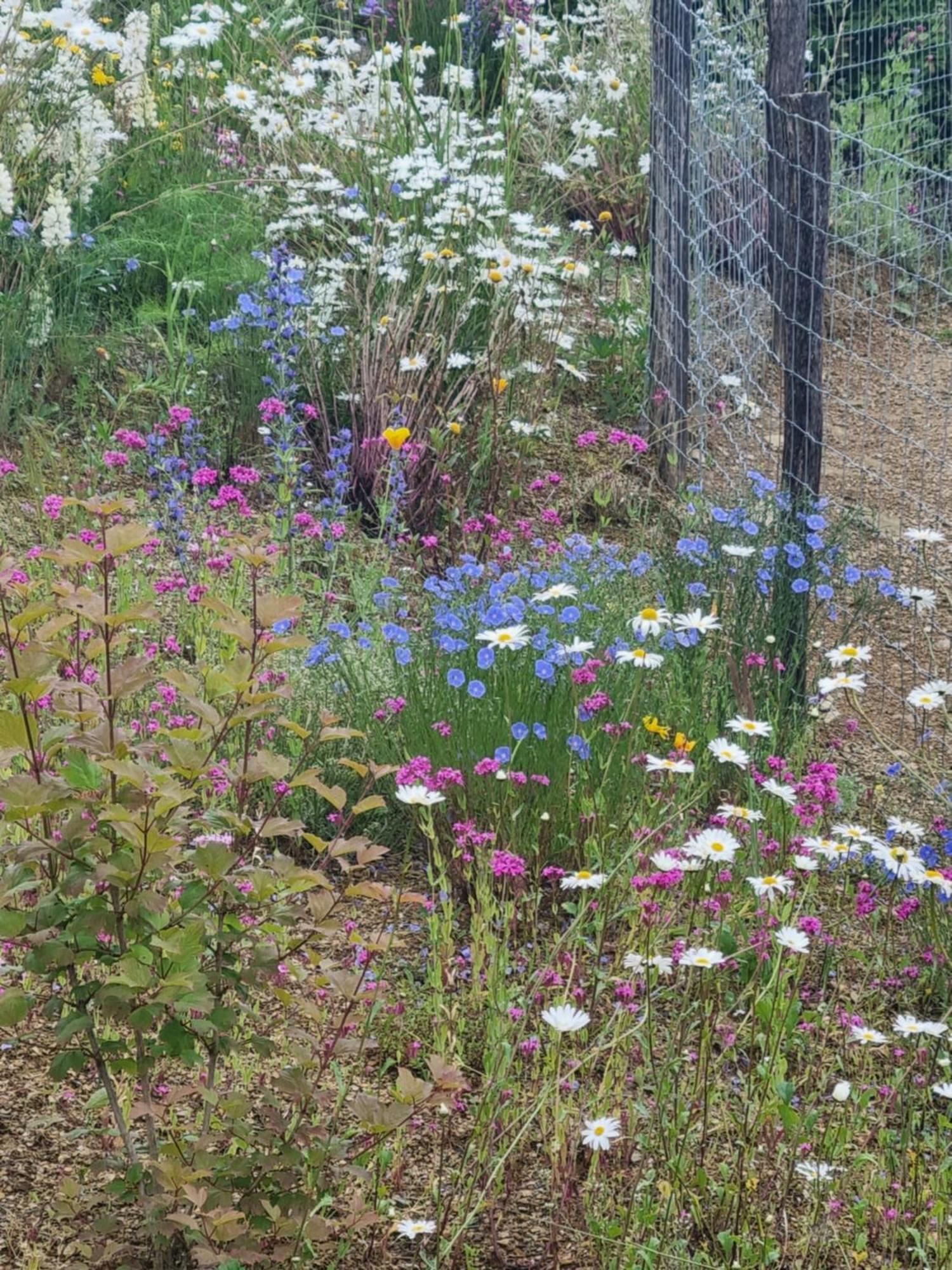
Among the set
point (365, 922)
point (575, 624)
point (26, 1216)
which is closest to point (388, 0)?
point (575, 624)

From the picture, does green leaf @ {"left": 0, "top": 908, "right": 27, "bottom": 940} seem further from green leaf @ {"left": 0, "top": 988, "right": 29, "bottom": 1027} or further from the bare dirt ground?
the bare dirt ground

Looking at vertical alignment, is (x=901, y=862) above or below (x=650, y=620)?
below

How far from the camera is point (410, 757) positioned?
321cm

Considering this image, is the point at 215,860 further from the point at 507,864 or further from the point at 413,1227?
the point at 507,864

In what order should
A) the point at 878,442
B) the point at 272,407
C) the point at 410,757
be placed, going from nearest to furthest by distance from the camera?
the point at 410,757
the point at 272,407
the point at 878,442

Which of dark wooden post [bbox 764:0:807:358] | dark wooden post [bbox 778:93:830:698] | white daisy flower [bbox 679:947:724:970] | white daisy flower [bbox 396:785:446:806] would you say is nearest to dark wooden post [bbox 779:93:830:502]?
dark wooden post [bbox 778:93:830:698]

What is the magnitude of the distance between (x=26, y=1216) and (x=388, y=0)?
29.1 feet

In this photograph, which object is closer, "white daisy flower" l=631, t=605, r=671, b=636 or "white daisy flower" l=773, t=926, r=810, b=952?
"white daisy flower" l=773, t=926, r=810, b=952

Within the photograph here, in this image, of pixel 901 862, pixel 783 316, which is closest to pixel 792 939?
pixel 901 862

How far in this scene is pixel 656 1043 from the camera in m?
2.58

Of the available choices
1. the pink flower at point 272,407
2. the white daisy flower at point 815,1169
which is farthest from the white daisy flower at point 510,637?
the pink flower at point 272,407

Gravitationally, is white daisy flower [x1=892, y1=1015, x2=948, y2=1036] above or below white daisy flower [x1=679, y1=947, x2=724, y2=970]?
below

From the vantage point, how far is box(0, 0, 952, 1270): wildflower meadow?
1.87 metres

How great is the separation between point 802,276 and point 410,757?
175 cm
